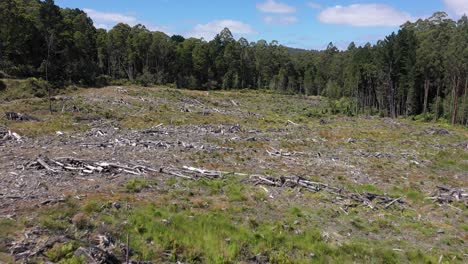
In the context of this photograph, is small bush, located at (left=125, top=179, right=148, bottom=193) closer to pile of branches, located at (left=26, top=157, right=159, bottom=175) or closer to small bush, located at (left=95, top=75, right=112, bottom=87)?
pile of branches, located at (left=26, top=157, right=159, bottom=175)

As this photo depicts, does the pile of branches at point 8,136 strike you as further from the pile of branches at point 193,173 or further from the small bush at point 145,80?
the small bush at point 145,80

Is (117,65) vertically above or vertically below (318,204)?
above

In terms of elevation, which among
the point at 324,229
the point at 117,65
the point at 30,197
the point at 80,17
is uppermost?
the point at 80,17

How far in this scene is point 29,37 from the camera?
5984cm

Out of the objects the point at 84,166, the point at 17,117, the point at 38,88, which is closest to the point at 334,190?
the point at 84,166

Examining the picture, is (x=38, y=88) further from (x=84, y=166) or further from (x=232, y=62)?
(x=232, y=62)

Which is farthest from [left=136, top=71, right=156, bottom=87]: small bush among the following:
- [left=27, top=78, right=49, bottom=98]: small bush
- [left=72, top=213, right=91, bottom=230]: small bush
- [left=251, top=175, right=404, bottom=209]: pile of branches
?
[left=72, top=213, right=91, bottom=230]: small bush

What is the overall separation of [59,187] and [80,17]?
7376 centimetres

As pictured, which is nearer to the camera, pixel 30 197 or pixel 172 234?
pixel 172 234

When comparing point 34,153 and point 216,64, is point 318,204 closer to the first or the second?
point 34,153

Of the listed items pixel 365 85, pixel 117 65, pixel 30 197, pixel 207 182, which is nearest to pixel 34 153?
pixel 30 197

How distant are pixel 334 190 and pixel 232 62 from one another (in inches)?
3603

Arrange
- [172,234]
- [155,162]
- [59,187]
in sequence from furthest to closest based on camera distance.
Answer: [155,162]
[59,187]
[172,234]

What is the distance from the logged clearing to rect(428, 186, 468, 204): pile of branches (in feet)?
0.25
